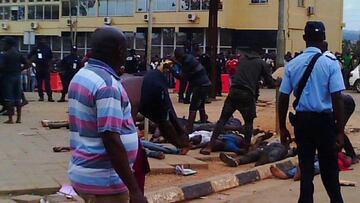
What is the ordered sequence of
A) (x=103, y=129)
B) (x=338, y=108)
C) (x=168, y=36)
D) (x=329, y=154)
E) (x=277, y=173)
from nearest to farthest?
(x=103, y=129) → (x=338, y=108) → (x=329, y=154) → (x=277, y=173) → (x=168, y=36)

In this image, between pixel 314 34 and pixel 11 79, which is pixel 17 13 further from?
pixel 314 34

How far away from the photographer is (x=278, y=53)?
13.0 metres

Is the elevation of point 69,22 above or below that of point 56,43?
above

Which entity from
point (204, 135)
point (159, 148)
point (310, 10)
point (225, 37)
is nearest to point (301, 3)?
point (310, 10)

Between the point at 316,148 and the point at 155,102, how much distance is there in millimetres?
1814

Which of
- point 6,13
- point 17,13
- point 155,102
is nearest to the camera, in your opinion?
point 155,102

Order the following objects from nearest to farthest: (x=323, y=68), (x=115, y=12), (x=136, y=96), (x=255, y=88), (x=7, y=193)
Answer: (x=136, y=96) < (x=323, y=68) < (x=7, y=193) < (x=255, y=88) < (x=115, y=12)

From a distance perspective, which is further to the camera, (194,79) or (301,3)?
(301,3)

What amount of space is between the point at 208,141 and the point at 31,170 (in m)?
3.39

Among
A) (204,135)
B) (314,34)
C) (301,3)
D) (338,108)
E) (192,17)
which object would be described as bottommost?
(204,135)

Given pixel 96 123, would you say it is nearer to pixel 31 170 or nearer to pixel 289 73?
pixel 289 73

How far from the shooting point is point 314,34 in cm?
→ 610

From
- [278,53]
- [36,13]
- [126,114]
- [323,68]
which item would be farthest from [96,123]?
[36,13]

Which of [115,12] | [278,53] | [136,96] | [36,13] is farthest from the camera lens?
[36,13]
